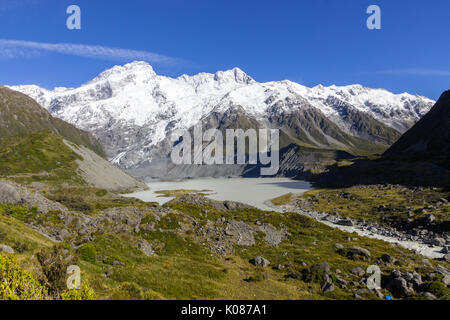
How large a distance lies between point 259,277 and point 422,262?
22448mm

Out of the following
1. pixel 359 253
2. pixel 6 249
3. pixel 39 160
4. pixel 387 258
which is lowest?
pixel 387 258

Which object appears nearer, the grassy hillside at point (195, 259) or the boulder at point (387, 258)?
the grassy hillside at point (195, 259)

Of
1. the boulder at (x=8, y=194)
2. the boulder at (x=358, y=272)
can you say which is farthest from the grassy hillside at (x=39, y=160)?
the boulder at (x=358, y=272)

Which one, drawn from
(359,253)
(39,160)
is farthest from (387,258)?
(39,160)

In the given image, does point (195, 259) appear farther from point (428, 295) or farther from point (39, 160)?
point (39, 160)

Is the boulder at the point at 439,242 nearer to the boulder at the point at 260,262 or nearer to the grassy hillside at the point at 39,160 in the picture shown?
the boulder at the point at 260,262

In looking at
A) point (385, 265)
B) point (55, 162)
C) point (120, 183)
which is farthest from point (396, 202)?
point (55, 162)

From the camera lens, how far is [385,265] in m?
30.5

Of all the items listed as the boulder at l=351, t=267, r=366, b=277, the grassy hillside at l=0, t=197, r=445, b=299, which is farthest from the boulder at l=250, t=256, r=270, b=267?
the boulder at l=351, t=267, r=366, b=277

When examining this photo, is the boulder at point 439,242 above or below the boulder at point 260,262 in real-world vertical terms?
below

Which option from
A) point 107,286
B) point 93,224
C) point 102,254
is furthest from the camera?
point 93,224

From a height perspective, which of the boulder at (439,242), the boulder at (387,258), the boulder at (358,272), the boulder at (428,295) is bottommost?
the boulder at (439,242)

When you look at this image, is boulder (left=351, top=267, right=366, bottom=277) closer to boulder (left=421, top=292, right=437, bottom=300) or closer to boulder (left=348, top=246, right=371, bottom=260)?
boulder (left=348, top=246, right=371, bottom=260)
